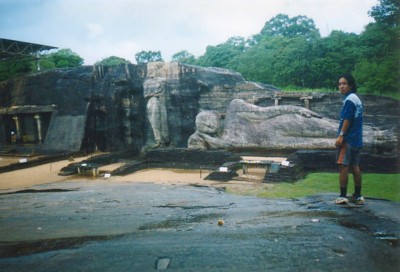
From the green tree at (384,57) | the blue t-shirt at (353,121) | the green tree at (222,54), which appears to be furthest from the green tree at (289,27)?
the blue t-shirt at (353,121)

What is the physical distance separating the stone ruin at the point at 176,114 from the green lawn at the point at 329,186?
102 cm

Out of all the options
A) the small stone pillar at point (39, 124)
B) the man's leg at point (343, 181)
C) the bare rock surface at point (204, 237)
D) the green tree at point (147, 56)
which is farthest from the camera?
the green tree at point (147, 56)

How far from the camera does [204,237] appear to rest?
2.43 meters

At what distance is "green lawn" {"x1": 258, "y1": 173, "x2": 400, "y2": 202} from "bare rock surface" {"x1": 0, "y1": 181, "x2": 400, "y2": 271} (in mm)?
2597

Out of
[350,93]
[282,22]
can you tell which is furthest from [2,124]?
[282,22]

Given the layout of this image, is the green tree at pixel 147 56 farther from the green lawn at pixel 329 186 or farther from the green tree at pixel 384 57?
the green lawn at pixel 329 186

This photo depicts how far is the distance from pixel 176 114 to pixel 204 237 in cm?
1374

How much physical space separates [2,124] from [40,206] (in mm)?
19513

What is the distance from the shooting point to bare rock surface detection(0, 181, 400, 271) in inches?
76.5

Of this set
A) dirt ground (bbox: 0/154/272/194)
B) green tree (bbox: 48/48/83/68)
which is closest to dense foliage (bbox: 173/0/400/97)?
dirt ground (bbox: 0/154/272/194)

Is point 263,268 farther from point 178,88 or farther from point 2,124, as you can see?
point 2,124

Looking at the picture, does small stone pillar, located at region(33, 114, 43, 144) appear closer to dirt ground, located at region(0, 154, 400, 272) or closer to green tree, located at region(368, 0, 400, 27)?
dirt ground, located at region(0, 154, 400, 272)

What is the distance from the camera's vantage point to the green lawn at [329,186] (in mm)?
6073

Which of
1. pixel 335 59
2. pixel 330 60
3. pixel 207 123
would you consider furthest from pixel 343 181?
pixel 335 59
